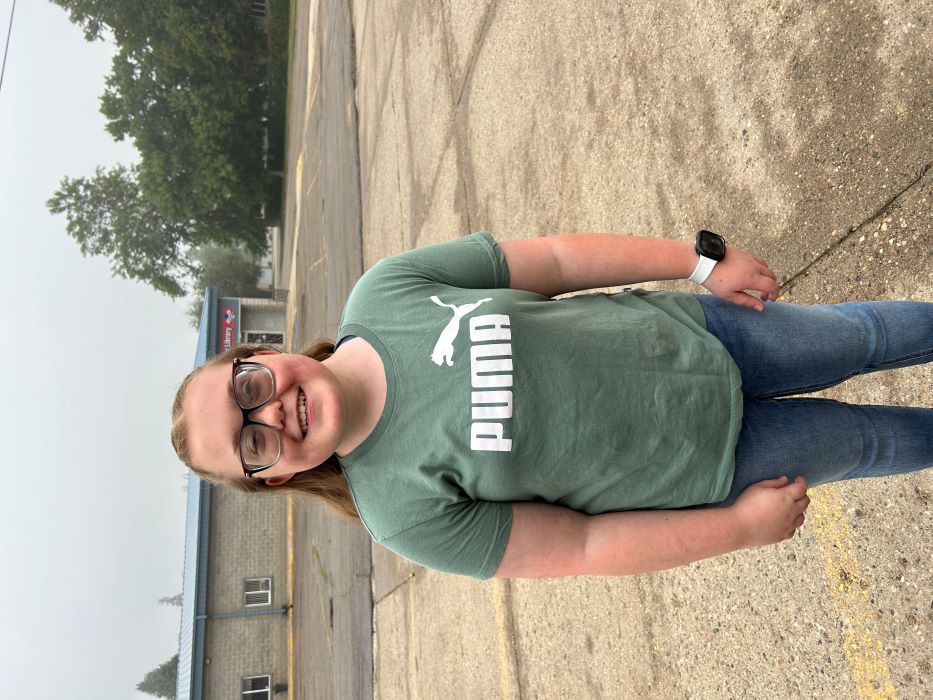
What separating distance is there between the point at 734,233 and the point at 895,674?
5.65 feet

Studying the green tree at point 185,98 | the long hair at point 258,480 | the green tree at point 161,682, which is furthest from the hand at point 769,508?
the green tree at point 161,682

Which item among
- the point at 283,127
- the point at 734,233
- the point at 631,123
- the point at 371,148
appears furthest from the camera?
the point at 283,127

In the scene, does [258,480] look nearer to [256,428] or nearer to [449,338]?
[256,428]

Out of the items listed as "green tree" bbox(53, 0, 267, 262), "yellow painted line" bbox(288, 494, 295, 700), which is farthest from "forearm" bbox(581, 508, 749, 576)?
"green tree" bbox(53, 0, 267, 262)

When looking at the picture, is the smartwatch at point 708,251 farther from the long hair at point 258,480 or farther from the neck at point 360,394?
the long hair at point 258,480

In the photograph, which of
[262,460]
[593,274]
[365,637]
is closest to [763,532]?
[593,274]

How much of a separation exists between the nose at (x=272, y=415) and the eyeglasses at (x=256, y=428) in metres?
0.01

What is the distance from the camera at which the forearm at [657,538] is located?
1531mm

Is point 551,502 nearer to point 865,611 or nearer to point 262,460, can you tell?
point 262,460

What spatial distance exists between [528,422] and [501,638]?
2.97 meters

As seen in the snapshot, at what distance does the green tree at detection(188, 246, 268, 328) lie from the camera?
173ft

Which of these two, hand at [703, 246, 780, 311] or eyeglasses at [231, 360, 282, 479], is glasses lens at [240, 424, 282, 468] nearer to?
eyeglasses at [231, 360, 282, 479]

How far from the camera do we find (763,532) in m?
1.55

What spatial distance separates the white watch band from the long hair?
3.84 feet
